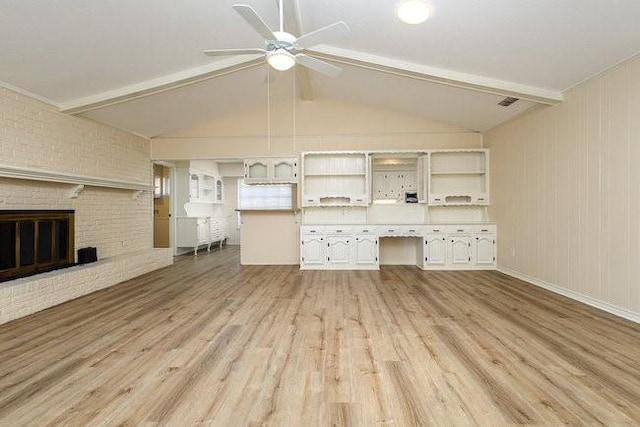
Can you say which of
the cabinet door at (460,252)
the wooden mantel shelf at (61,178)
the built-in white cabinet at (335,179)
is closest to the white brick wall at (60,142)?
the wooden mantel shelf at (61,178)

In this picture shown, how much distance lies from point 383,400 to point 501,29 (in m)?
3.36

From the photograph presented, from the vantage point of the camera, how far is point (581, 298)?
Answer: 12.6ft

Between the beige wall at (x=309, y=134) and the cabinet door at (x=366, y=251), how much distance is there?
180cm

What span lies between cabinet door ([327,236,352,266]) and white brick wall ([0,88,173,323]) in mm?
3112

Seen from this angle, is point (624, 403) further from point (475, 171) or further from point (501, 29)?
point (475, 171)

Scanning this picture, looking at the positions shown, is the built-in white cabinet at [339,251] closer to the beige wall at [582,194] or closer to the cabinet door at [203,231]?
the beige wall at [582,194]

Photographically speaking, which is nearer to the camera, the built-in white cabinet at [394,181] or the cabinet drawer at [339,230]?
the cabinet drawer at [339,230]

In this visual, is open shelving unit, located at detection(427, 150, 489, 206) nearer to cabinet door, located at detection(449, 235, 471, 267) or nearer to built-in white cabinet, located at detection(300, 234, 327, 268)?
cabinet door, located at detection(449, 235, 471, 267)

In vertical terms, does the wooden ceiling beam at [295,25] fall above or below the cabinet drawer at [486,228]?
above

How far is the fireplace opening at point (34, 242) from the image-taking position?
3.58 metres

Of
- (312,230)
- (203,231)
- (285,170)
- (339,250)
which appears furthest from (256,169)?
(203,231)

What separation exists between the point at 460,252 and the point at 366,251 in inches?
64.1

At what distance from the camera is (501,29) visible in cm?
319


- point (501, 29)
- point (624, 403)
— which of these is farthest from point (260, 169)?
point (624, 403)
